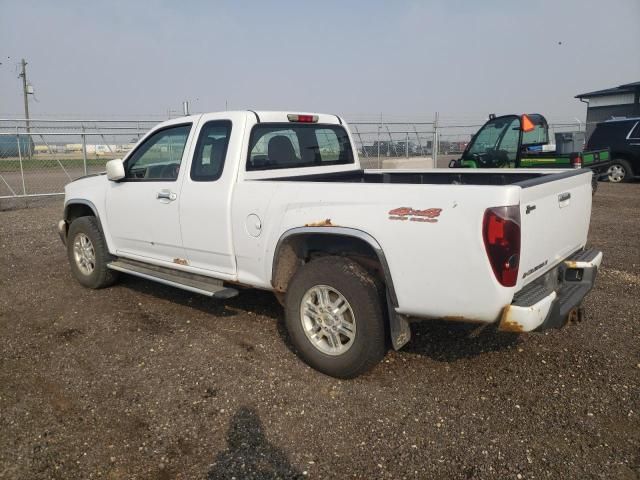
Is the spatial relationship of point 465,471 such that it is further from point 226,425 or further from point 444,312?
point 226,425

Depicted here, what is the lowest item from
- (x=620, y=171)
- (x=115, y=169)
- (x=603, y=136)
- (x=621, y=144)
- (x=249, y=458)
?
(x=249, y=458)

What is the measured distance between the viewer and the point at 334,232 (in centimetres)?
340

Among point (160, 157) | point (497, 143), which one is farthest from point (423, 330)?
point (497, 143)

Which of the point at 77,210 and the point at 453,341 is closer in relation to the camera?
the point at 453,341

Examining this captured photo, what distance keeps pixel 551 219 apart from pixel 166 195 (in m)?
3.14

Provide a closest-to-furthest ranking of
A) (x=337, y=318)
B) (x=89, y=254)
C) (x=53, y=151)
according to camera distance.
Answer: (x=337, y=318) → (x=89, y=254) → (x=53, y=151)

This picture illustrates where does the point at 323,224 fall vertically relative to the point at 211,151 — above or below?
below

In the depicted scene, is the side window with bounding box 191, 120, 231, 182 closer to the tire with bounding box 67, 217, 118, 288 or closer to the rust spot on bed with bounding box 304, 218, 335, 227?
the rust spot on bed with bounding box 304, 218, 335, 227

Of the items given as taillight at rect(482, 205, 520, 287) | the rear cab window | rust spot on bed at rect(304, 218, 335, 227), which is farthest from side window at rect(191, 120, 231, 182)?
the rear cab window

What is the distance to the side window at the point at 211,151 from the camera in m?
4.24

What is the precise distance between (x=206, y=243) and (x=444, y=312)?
2112 millimetres

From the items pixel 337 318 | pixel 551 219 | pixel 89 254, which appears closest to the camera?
pixel 551 219

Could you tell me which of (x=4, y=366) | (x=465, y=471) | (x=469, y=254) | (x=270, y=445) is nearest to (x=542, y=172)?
(x=469, y=254)

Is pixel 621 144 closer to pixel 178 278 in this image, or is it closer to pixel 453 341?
pixel 453 341
